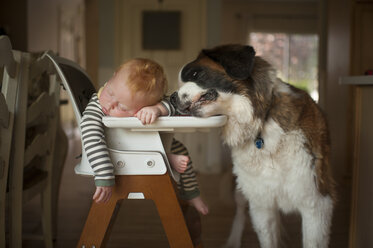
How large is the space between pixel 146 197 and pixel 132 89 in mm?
343

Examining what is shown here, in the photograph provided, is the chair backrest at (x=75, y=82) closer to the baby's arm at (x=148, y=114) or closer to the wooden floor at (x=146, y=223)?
the baby's arm at (x=148, y=114)

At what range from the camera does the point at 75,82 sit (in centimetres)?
139

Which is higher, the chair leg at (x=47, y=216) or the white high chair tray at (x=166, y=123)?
the white high chair tray at (x=166, y=123)

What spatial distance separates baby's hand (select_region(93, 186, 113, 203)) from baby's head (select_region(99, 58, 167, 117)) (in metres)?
0.23

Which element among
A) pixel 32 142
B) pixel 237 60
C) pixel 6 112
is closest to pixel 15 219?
pixel 32 142

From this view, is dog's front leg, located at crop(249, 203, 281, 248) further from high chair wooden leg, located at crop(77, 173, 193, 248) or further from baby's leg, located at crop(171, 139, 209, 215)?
high chair wooden leg, located at crop(77, 173, 193, 248)

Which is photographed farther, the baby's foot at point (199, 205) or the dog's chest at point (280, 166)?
the baby's foot at point (199, 205)

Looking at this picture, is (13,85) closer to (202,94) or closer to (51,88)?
(51,88)

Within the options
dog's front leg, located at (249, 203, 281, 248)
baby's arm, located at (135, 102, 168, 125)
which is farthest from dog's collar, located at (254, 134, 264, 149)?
baby's arm, located at (135, 102, 168, 125)

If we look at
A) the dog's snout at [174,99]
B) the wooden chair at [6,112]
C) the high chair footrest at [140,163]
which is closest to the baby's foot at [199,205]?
the high chair footrest at [140,163]

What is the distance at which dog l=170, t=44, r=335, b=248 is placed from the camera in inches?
48.9

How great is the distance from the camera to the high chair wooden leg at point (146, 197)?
121cm

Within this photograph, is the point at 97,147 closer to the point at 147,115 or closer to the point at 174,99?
the point at 147,115

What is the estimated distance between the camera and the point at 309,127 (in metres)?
1.35
